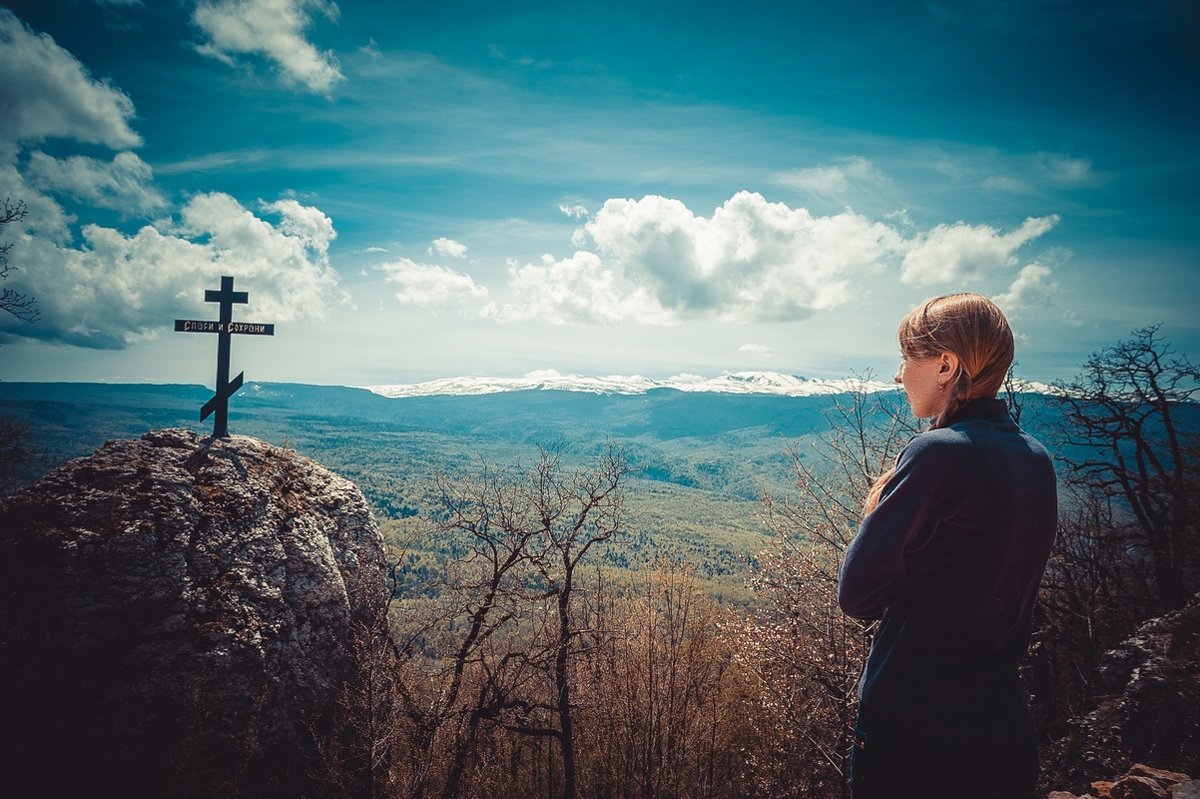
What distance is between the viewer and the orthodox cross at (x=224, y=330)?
10469 millimetres

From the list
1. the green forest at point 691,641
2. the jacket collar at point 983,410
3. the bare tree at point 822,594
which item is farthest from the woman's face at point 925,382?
the bare tree at point 822,594

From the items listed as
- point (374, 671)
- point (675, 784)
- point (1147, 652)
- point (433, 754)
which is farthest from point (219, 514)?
point (1147, 652)

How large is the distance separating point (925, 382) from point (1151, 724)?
10.4 metres

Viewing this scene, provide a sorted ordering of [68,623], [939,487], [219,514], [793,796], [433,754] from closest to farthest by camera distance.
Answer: [939,487] → [68,623] → [219,514] → [433,754] → [793,796]

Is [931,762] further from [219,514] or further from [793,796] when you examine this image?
[793,796]

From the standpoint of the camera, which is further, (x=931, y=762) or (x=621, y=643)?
(x=621, y=643)

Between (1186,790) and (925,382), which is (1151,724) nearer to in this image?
(1186,790)

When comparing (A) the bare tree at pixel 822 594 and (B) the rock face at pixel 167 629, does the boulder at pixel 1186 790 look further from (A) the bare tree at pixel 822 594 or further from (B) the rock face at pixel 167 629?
(B) the rock face at pixel 167 629

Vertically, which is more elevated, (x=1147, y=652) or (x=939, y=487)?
(x=939, y=487)

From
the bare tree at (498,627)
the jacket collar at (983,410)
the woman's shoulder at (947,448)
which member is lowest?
the bare tree at (498,627)

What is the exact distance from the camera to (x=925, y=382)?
209 cm

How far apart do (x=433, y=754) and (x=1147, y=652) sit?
556 inches

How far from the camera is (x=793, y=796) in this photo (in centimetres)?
1213

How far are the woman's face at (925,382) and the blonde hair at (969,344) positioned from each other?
0.11ft
